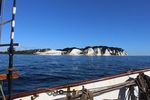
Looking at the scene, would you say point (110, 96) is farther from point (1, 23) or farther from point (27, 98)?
point (1, 23)

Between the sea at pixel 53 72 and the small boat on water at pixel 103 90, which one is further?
the sea at pixel 53 72

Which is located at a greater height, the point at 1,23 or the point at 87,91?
the point at 1,23

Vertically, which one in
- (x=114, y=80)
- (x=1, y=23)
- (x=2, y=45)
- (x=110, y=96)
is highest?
(x=1, y=23)

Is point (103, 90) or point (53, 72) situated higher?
point (103, 90)

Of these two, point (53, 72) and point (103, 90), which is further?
point (53, 72)

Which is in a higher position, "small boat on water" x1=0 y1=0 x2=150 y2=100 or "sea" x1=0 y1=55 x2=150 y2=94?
"small boat on water" x1=0 y1=0 x2=150 y2=100

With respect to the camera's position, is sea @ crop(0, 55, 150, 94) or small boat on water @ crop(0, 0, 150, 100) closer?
small boat on water @ crop(0, 0, 150, 100)

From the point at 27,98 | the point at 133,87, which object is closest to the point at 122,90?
the point at 133,87

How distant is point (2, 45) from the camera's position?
495 centimetres

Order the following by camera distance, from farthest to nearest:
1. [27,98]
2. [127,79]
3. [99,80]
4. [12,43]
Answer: [127,79], [99,80], [27,98], [12,43]

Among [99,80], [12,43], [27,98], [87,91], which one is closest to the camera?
[12,43]

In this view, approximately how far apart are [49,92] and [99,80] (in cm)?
183

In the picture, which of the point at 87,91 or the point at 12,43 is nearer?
the point at 12,43

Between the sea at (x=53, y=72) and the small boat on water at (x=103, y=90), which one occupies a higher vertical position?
the small boat on water at (x=103, y=90)
